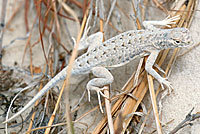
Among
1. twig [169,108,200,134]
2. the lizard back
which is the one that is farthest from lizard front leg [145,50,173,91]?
twig [169,108,200,134]

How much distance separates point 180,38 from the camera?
1.85m

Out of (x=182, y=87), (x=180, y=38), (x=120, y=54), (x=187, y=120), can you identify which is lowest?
(x=187, y=120)

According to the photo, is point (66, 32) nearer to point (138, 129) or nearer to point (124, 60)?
point (124, 60)

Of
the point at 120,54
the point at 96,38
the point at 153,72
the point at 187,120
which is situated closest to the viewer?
the point at 187,120

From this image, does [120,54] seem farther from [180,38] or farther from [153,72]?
→ [180,38]

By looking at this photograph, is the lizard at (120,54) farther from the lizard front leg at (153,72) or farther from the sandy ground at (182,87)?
the sandy ground at (182,87)

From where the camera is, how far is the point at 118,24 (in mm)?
2609

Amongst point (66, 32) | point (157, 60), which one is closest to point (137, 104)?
point (157, 60)

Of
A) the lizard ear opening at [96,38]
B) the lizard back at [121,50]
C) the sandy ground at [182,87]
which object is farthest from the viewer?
the lizard ear opening at [96,38]

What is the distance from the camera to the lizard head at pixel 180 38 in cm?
185

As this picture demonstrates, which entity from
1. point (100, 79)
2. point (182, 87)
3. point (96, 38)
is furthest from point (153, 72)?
point (96, 38)

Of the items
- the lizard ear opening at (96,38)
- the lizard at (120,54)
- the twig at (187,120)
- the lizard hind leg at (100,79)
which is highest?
the lizard ear opening at (96,38)

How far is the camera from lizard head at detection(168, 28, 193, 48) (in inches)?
72.8

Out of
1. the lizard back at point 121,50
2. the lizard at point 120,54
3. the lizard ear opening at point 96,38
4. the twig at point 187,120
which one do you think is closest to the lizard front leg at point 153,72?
the lizard at point 120,54
